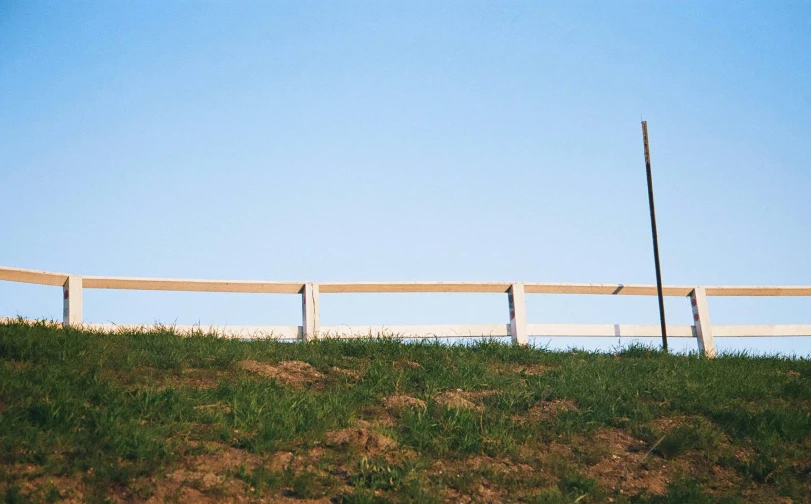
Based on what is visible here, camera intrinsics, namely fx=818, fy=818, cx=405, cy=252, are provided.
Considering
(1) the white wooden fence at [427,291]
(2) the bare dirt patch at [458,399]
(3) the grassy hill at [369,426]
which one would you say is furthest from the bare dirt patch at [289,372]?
(1) the white wooden fence at [427,291]

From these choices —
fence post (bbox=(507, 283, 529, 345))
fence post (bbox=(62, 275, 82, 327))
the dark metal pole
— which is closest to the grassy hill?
fence post (bbox=(62, 275, 82, 327))

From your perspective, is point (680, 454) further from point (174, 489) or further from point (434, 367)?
point (174, 489)

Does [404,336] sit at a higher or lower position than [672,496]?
higher

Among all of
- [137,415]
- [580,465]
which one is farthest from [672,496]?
[137,415]

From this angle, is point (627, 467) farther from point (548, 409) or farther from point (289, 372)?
point (289, 372)

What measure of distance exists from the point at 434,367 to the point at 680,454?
10.4 ft

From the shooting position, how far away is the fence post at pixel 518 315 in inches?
486

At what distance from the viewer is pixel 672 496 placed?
732 cm

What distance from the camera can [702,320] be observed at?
43.9 feet

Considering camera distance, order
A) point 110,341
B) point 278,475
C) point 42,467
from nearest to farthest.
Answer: point 42,467 → point 278,475 → point 110,341

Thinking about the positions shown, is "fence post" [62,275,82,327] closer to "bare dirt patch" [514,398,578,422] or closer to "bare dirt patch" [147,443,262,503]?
"bare dirt patch" [147,443,262,503]

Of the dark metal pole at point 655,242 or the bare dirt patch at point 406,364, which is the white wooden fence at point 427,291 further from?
the bare dirt patch at point 406,364

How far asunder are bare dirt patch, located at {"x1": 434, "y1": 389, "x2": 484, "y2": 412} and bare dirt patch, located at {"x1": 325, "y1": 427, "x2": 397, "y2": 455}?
3.27 feet

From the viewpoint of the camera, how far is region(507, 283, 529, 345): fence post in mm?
Result: 12336
